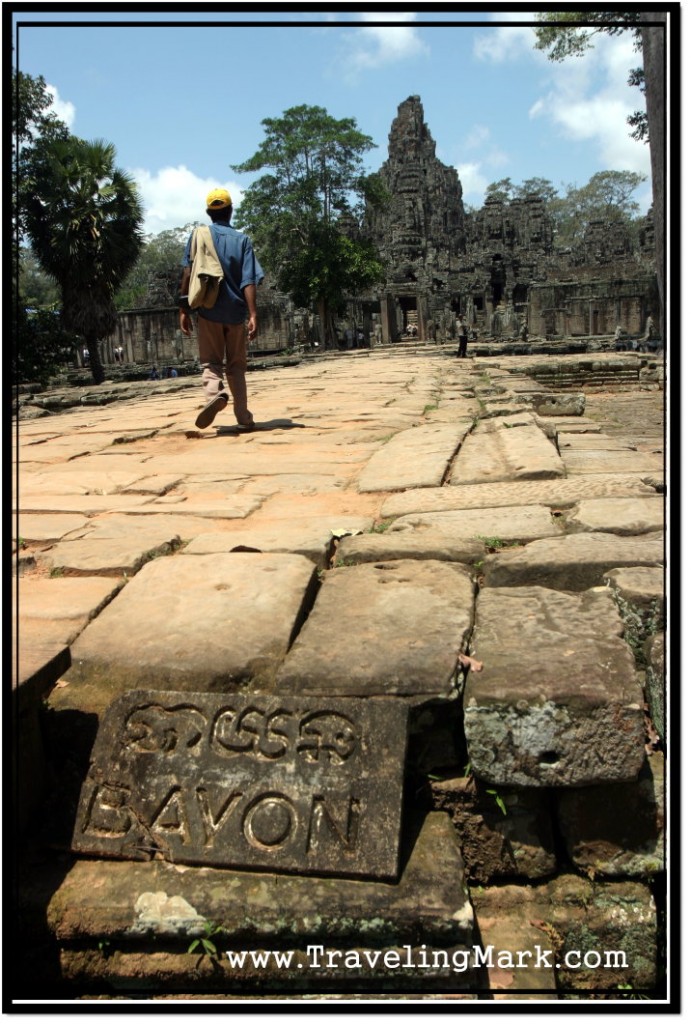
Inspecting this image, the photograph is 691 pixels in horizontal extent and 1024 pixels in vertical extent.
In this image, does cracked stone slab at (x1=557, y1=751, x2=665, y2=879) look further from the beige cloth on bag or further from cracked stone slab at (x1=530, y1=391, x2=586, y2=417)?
cracked stone slab at (x1=530, y1=391, x2=586, y2=417)

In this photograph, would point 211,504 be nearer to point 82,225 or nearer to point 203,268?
point 203,268

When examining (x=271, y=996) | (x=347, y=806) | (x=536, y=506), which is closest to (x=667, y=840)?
(x=347, y=806)

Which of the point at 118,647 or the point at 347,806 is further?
the point at 118,647

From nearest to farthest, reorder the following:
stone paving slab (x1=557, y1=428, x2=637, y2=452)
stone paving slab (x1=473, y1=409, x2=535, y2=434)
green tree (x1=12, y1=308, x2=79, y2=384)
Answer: stone paving slab (x1=557, y1=428, x2=637, y2=452) < stone paving slab (x1=473, y1=409, x2=535, y2=434) < green tree (x1=12, y1=308, x2=79, y2=384)

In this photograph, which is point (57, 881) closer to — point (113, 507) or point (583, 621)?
point (583, 621)

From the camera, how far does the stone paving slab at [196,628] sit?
1742mm

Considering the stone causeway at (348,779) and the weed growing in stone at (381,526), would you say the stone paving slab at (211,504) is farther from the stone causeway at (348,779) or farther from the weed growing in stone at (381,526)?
the stone causeway at (348,779)

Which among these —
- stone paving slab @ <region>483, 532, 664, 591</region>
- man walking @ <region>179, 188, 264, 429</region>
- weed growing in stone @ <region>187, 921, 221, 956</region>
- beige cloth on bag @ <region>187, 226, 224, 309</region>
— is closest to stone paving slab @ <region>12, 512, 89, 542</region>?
stone paving slab @ <region>483, 532, 664, 591</region>

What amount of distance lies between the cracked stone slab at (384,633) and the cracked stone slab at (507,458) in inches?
50.7

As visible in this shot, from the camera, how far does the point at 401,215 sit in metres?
40.4

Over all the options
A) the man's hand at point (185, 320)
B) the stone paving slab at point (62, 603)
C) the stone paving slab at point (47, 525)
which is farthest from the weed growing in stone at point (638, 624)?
the man's hand at point (185, 320)

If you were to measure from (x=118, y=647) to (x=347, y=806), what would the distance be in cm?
72

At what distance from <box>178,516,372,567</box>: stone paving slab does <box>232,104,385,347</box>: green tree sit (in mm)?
30572

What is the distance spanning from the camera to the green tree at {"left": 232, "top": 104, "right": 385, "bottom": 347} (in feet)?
102
